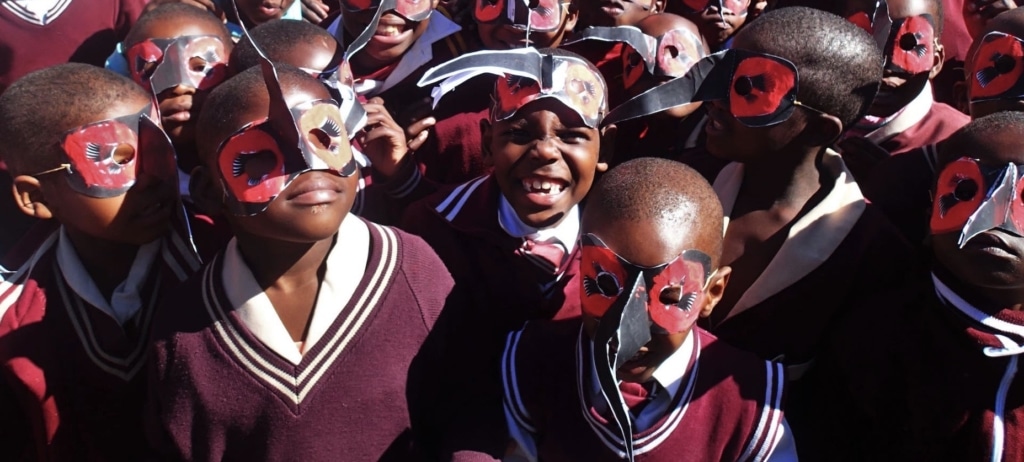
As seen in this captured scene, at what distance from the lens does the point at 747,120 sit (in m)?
2.19

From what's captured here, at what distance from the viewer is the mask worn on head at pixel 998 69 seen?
93.0 inches

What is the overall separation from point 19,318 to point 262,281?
61 centimetres

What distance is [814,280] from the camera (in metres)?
2.12

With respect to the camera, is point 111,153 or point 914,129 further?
point 914,129

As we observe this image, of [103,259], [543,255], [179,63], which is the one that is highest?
[179,63]

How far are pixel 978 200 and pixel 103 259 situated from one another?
2030mm

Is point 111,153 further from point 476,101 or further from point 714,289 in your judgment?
point 714,289

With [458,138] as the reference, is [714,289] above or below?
above

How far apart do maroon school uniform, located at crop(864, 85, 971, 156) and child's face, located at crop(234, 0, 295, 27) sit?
7.12 ft

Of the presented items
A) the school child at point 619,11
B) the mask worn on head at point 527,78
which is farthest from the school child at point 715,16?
the mask worn on head at point 527,78

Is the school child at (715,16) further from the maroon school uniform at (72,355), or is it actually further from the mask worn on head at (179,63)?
the maroon school uniform at (72,355)

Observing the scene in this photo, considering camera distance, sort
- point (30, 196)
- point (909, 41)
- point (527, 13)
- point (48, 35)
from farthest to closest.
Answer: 1. point (48, 35)
2. point (527, 13)
3. point (909, 41)
4. point (30, 196)

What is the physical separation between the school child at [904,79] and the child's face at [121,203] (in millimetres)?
2012

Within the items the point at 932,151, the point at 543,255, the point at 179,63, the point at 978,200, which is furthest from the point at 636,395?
the point at 179,63
